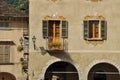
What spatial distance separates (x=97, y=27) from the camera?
38562 mm

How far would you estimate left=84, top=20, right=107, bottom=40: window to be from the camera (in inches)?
1508

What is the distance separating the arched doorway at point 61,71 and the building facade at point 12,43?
523 cm

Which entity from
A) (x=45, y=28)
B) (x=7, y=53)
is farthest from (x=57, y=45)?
(x=7, y=53)

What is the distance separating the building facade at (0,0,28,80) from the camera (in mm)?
45281

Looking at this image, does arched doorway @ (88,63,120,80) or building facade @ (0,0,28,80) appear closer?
arched doorway @ (88,63,120,80)

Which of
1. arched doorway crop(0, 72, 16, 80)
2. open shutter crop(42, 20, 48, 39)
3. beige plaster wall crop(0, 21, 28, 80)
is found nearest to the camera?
open shutter crop(42, 20, 48, 39)

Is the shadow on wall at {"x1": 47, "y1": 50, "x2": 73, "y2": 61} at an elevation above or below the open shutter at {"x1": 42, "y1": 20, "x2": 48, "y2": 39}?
below

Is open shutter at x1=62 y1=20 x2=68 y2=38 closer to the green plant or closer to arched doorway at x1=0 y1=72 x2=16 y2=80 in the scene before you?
the green plant

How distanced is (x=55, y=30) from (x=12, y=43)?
8155 millimetres

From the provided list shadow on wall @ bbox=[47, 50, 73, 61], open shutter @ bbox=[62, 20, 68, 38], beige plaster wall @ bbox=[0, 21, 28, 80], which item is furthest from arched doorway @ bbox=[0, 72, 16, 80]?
open shutter @ bbox=[62, 20, 68, 38]

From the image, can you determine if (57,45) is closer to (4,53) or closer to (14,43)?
(14,43)

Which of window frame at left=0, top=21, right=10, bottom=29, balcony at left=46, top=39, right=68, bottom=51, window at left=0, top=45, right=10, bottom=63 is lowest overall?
window at left=0, top=45, right=10, bottom=63

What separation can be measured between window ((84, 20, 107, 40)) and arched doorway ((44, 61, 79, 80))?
3.56 meters

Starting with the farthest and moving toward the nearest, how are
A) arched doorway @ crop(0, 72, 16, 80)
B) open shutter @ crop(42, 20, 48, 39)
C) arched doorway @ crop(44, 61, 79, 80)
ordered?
1. arched doorway @ crop(0, 72, 16, 80)
2. arched doorway @ crop(44, 61, 79, 80)
3. open shutter @ crop(42, 20, 48, 39)
